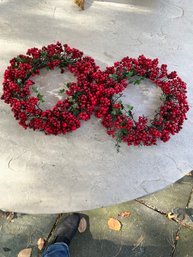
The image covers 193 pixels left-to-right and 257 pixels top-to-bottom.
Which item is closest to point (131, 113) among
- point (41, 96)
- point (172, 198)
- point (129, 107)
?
point (129, 107)

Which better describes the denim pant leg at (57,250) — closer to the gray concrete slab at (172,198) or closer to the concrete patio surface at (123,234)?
the concrete patio surface at (123,234)

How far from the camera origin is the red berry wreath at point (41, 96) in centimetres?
150

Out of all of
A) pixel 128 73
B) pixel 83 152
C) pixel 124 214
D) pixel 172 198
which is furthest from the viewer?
pixel 172 198

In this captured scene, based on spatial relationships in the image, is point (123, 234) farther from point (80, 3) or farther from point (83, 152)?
point (80, 3)

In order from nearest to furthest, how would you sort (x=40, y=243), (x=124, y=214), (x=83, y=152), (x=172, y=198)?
(x=83, y=152) < (x=40, y=243) < (x=124, y=214) < (x=172, y=198)

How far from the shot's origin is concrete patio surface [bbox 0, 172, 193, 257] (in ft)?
7.07

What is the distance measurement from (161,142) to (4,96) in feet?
2.51

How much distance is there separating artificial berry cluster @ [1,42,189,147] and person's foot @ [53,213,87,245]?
0.91 metres

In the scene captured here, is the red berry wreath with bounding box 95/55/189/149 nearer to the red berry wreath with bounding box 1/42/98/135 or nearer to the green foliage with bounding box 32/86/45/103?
the red berry wreath with bounding box 1/42/98/135

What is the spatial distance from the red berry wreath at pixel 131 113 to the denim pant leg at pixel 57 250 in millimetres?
883

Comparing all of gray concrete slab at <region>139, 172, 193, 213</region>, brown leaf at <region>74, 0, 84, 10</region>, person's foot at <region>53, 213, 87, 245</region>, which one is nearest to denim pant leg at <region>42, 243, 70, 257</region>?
person's foot at <region>53, 213, 87, 245</region>

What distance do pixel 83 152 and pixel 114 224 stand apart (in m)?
0.92

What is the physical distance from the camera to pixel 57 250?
2057 millimetres

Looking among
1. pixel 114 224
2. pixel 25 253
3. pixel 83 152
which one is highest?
pixel 83 152
